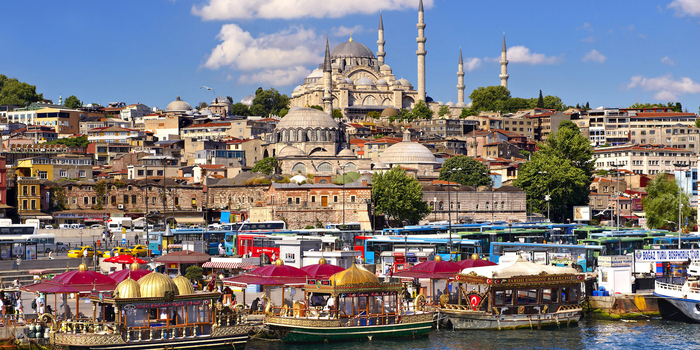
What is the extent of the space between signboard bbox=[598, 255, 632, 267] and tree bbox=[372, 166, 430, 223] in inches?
1009

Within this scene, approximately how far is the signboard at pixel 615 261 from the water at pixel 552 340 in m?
2.52

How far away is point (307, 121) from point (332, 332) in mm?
53761

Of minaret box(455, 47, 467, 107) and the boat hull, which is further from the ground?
minaret box(455, 47, 467, 107)

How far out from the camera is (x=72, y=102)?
118 metres

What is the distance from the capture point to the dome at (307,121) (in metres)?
74.4

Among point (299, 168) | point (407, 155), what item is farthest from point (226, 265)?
point (407, 155)

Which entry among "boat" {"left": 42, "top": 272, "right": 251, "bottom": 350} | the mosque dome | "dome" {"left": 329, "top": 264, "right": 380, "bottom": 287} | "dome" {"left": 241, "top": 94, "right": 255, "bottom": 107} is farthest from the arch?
"dome" {"left": 241, "top": 94, "right": 255, "bottom": 107}

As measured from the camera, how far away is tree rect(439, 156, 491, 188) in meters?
68.1

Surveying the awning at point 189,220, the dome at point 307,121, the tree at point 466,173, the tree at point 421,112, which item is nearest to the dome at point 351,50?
the tree at point 421,112

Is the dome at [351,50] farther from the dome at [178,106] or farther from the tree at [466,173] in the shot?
the tree at [466,173]

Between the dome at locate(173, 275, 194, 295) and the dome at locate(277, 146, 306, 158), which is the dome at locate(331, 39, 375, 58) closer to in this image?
the dome at locate(277, 146, 306, 158)

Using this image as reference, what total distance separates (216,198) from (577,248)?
33.2 metres

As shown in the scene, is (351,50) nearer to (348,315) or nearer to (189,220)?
(189,220)

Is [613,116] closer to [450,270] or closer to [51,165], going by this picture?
[51,165]
